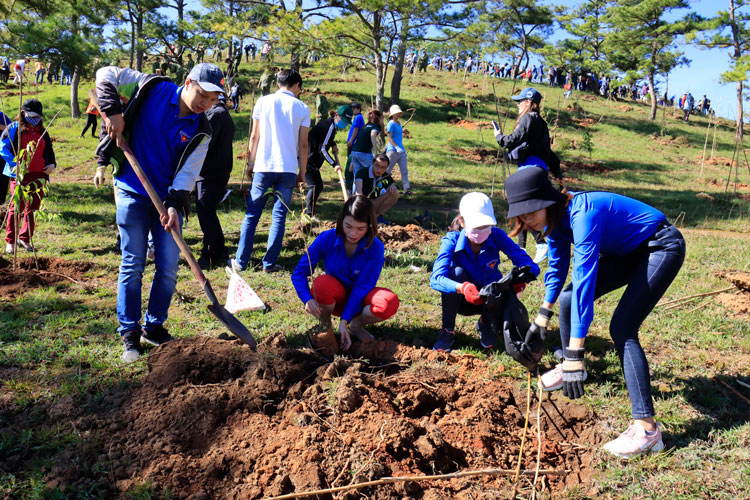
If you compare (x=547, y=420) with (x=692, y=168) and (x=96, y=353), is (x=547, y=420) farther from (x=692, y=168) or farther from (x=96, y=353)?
(x=692, y=168)

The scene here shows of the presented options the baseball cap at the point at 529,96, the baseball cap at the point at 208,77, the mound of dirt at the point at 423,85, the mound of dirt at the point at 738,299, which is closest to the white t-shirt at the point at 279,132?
the baseball cap at the point at 208,77

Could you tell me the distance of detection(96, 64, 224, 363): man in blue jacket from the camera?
3.25 metres

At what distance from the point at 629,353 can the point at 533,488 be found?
2.95 feet

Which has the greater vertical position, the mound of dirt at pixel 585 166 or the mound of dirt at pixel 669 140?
the mound of dirt at pixel 669 140

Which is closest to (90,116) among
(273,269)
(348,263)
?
(273,269)

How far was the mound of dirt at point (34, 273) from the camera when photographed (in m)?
4.68

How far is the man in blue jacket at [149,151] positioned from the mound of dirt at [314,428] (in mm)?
506

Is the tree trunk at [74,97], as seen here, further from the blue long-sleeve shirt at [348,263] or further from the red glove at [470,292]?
the red glove at [470,292]

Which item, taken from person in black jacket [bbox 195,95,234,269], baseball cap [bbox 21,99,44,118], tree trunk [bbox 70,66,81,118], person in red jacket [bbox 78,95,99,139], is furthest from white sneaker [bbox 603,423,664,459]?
tree trunk [bbox 70,66,81,118]

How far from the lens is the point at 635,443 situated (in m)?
2.76

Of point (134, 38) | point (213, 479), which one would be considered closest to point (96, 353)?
point (213, 479)

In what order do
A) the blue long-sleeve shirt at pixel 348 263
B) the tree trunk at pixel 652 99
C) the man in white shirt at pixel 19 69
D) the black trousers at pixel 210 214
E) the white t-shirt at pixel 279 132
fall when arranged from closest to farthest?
the blue long-sleeve shirt at pixel 348 263 → the man in white shirt at pixel 19 69 → the white t-shirt at pixel 279 132 → the black trousers at pixel 210 214 → the tree trunk at pixel 652 99

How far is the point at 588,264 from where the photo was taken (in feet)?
8.68

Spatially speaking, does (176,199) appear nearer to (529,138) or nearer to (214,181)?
(214,181)
